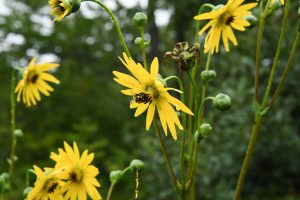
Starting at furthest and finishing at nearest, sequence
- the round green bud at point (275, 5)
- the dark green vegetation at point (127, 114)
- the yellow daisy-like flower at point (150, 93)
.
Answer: the dark green vegetation at point (127, 114)
the round green bud at point (275, 5)
the yellow daisy-like flower at point (150, 93)

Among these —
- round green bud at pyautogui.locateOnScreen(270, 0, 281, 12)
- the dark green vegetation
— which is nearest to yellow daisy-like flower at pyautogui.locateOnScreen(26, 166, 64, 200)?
round green bud at pyautogui.locateOnScreen(270, 0, 281, 12)

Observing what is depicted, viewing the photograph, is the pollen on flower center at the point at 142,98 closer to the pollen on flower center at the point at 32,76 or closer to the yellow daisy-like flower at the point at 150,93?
the yellow daisy-like flower at the point at 150,93

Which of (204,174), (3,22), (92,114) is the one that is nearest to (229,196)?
(204,174)

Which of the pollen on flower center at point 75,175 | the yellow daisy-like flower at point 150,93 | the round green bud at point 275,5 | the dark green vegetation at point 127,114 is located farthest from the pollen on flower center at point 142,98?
the dark green vegetation at point 127,114

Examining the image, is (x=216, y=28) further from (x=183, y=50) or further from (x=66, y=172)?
Result: (x=66, y=172)

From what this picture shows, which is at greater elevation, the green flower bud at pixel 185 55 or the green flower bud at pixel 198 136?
the green flower bud at pixel 185 55

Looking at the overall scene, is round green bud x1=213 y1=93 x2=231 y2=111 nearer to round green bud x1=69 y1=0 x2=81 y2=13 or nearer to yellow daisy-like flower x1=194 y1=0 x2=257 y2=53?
yellow daisy-like flower x1=194 y1=0 x2=257 y2=53
